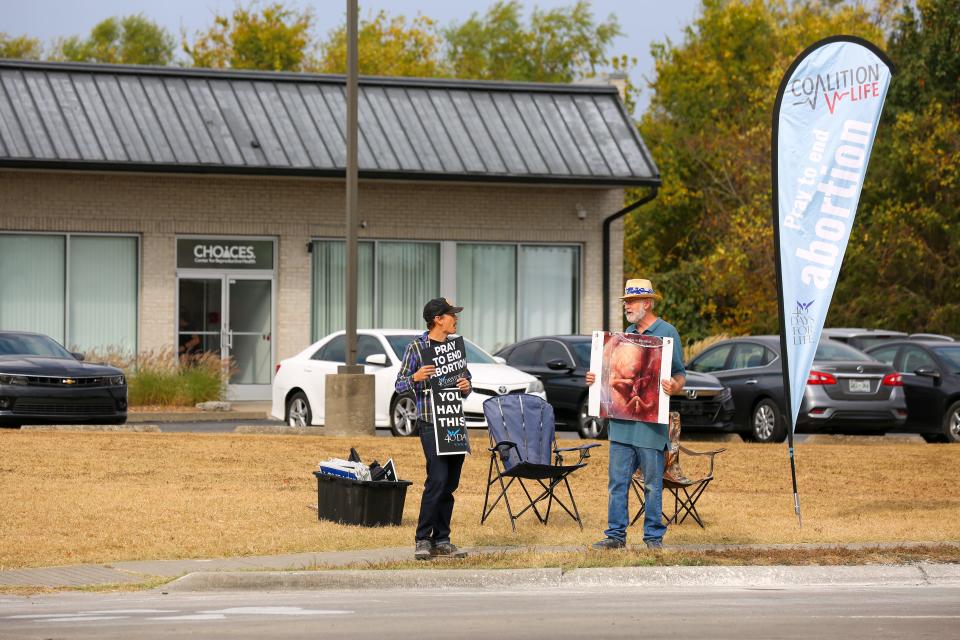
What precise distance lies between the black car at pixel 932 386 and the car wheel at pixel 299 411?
8.34 metres

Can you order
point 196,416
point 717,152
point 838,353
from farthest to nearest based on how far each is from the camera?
1. point 717,152
2. point 196,416
3. point 838,353

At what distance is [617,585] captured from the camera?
10547 millimetres

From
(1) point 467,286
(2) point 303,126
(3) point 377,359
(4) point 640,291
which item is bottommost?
(3) point 377,359

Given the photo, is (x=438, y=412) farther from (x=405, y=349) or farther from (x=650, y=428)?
(x=405, y=349)

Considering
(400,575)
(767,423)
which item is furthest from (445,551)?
(767,423)

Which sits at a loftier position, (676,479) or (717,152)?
(717,152)

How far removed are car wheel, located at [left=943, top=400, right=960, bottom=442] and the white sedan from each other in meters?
5.71

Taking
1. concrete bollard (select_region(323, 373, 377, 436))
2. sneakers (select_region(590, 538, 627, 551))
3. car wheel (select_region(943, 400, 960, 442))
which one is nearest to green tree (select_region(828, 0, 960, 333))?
car wheel (select_region(943, 400, 960, 442))

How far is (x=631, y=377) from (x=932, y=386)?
12479mm

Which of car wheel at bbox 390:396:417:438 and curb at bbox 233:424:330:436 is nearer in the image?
curb at bbox 233:424:330:436

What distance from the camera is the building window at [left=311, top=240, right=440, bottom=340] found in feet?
95.4

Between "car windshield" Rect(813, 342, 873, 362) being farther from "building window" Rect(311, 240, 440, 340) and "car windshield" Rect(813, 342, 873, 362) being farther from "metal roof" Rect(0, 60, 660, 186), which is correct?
"building window" Rect(311, 240, 440, 340)

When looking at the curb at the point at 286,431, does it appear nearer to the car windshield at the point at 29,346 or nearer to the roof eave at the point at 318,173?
the car windshield at the point at 29,346

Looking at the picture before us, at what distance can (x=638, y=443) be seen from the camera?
37.3 feet
